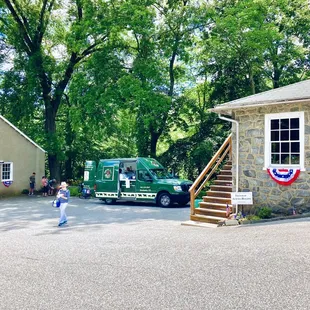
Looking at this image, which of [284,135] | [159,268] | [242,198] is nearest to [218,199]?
[242,198]

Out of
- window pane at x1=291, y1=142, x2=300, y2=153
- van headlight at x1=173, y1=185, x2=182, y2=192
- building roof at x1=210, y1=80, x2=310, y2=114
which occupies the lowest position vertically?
van headlight at x1=173, y1=185, x2=182, y2=192

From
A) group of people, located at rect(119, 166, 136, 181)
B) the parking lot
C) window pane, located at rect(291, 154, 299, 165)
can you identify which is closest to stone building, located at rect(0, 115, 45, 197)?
group of people, located at rect(119, 166, 136, 181)

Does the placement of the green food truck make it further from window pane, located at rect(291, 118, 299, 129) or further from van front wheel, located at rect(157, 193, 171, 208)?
window pane, located at rect(291, 118, 299, 129)

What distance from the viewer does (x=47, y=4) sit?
3084 cm

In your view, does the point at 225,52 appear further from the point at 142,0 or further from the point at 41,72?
the point at 41,72

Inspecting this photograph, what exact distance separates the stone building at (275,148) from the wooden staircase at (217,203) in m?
0.59

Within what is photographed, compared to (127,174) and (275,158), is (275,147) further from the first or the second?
(127,174)

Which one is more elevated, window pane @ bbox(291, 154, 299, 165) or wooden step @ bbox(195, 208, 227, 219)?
window pane @ bbox(291, 154, 299, 165)

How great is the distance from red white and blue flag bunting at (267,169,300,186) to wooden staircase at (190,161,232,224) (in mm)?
1750

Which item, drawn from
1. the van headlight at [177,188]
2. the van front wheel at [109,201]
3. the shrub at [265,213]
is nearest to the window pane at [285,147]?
the shrub at [265,213]

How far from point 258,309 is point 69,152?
2993 cm

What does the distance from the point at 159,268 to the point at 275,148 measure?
756 centimetres

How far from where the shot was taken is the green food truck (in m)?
18.7

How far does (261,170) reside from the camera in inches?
501
